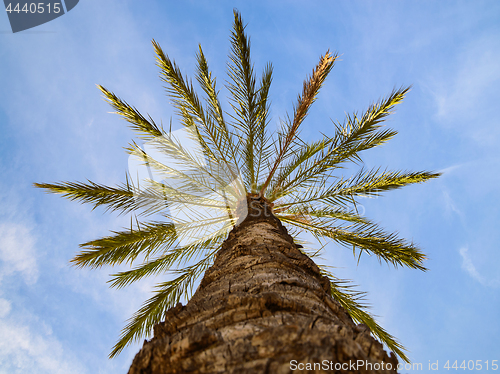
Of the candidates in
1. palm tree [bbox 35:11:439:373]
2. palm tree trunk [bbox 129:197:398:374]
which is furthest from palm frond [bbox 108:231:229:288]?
palm tree trunk [bbox 129:197:398:374]

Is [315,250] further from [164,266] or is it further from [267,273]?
[267,273]

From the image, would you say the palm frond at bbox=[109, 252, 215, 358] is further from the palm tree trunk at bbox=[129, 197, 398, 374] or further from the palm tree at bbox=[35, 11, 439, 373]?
the palm tree trunk at bbox=[129, 197, 398, 374]

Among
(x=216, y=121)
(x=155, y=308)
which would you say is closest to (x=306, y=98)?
(x=216, y=121)

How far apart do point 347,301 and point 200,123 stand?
4.23 m

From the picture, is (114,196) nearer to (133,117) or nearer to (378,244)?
(133,117)

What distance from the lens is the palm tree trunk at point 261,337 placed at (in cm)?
96

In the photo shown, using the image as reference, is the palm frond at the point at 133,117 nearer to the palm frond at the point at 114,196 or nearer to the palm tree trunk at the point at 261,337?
the palm frond at the point at 114,196

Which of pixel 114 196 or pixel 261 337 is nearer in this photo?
pixel 261 337

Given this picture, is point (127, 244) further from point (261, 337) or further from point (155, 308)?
point (261, 337)

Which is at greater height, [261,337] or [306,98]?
[306,98]

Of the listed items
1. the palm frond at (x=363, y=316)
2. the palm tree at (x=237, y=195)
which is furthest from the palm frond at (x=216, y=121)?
the palm frond at (x=363, y=316)

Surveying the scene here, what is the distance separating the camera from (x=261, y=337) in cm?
111

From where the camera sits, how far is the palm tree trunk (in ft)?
3.15

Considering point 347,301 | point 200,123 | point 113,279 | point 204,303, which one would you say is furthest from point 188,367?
point 200,123
